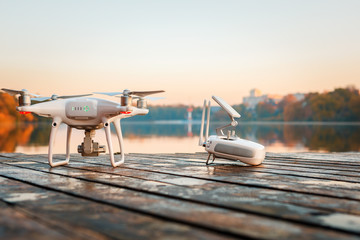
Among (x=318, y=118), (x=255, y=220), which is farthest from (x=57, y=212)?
(x=318, y=118)

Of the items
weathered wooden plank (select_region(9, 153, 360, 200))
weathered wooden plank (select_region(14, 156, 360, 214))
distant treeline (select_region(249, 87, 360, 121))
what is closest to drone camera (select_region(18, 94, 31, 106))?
weathered wooden plank (select_region(14, 156, 360, 214))

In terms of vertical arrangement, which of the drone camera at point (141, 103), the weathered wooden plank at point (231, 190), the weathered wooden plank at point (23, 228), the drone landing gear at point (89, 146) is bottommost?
the weathered wooden plank at point (23, 228)

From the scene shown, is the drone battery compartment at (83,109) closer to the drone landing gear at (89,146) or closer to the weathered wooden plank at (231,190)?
the drone landing gear at (89,146)

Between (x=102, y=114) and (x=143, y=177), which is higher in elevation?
(x=102, y=114)

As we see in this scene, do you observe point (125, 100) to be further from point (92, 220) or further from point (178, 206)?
point (92, 220)

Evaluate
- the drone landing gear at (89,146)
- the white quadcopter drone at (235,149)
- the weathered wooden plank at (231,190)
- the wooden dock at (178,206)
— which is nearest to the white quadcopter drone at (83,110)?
the drone landing gear at (89,146)

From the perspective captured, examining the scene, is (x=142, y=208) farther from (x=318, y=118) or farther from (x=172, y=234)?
(x=318, y=118)

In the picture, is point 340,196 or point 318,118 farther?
point 318,118

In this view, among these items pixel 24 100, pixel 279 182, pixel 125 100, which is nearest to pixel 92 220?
pixel 279 182
